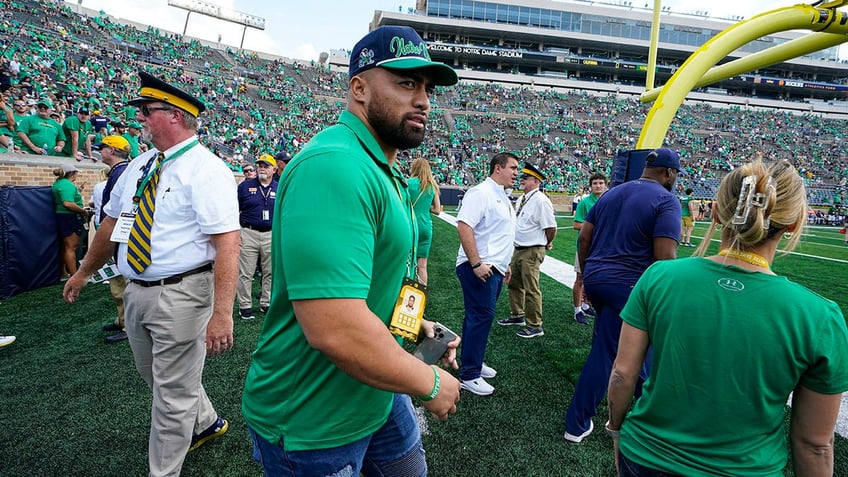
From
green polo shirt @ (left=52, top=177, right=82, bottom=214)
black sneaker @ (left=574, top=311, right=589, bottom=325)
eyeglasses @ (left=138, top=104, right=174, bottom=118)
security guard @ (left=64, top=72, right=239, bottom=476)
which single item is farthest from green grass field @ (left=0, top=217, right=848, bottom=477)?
eyeglasses @ (left=138, top=104, right=174, bottom=118)

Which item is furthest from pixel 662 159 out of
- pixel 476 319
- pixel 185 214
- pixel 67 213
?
pixel 67 213

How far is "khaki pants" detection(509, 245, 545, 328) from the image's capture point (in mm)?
5461

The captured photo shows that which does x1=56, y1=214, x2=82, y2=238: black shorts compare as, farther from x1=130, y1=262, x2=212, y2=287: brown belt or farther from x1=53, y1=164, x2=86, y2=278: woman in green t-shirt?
x1=130, y1=262, x2=212, y2=287: brown belt

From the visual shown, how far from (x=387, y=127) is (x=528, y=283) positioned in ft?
15.1

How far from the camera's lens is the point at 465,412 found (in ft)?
11.6

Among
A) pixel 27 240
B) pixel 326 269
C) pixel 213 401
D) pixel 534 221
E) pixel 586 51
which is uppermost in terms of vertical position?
pixel 586 51

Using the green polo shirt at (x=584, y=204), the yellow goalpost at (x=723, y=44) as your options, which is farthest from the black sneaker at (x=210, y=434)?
the green polo shirt at (x=584, y=204)

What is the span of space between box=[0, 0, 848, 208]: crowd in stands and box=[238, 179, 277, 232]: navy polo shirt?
41.4 ft

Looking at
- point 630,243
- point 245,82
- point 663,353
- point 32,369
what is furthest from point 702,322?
point 245,82

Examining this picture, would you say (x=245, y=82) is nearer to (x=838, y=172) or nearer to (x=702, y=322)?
(x=702, y=322)

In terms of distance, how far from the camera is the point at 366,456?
157cm

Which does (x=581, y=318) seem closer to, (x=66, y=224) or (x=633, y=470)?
(x=633, y=470)

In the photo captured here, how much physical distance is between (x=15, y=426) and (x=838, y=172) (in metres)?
59.3

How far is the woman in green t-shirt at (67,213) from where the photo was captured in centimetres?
684
